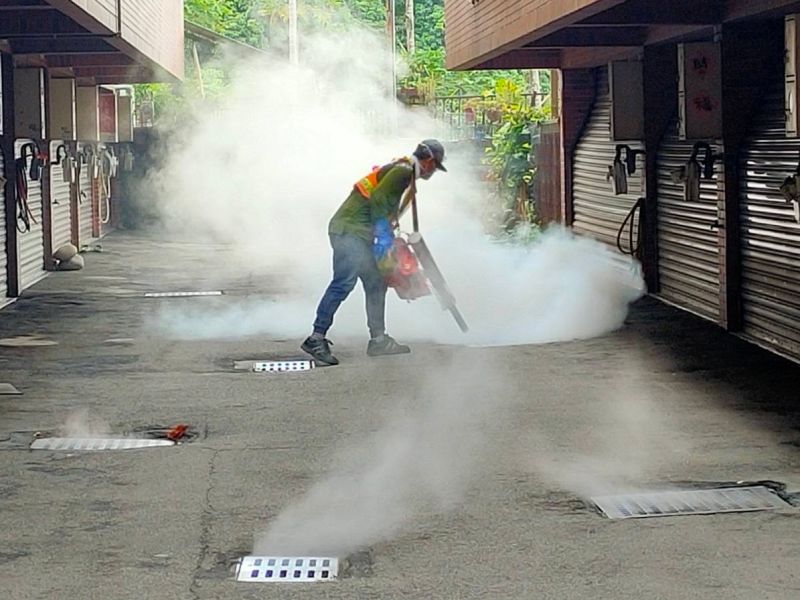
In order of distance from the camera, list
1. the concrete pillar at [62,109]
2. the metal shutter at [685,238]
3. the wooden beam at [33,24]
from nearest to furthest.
→ the metal shutter at [685,238] < the wooden beam at [33,24] < the concrete pillar at [62,109]

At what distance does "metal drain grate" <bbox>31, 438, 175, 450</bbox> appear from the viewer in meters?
8.90

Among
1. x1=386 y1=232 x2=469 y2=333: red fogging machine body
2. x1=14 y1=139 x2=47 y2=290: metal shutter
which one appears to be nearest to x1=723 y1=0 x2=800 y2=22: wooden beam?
x1=386 y1=232 x2=469 y2=333: red fogging machine body

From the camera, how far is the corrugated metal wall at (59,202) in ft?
72.2

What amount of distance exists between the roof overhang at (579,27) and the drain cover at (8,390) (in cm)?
506

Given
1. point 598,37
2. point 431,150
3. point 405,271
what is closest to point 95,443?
point 405,271

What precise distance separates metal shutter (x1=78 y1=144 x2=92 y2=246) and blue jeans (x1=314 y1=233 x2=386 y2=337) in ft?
44.1

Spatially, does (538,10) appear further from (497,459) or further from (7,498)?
(7,498)

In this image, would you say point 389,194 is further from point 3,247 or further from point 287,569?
point 3,247

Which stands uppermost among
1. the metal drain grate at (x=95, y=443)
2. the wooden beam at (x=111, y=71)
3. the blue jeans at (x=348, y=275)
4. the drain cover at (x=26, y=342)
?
the wooden beam at (x=111, y=71)

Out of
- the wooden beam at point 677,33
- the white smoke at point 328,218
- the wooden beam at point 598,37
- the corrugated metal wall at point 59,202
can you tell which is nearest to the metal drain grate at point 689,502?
the white smoke at point 328,218

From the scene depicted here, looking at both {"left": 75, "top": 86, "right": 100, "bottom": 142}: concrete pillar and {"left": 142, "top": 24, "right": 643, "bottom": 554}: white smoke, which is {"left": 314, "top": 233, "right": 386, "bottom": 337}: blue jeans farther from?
{"left": 75, "top": 86, "right": 100, "bottom": 142}: concrete pillar

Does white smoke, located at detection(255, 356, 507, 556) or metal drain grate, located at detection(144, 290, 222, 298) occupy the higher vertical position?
metal drain grate, located at detection(144, 290, 222, 298)

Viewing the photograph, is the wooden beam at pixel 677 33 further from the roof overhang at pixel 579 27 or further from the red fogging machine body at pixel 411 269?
the red fogging machine body at pixel 411 269

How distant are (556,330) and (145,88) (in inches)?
A: 1087
